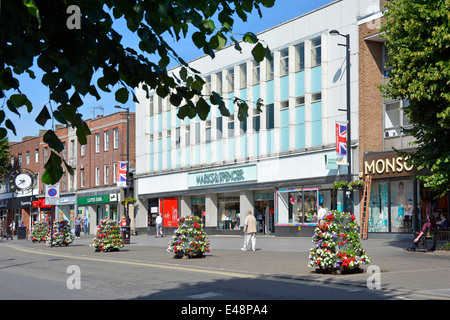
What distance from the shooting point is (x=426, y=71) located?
66.6 ft

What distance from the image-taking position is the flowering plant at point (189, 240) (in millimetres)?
20984

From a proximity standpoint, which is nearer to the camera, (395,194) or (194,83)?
(194,83)

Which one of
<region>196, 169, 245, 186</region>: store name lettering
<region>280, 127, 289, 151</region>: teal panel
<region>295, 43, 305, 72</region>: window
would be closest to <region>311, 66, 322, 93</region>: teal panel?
<region>295, 43, 305, 72</region>: window

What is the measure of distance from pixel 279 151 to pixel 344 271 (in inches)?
946

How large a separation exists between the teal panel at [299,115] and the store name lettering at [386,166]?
6.11 metres

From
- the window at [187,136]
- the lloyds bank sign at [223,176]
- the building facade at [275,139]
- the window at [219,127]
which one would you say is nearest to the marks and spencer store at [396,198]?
the building facade at [275,139]

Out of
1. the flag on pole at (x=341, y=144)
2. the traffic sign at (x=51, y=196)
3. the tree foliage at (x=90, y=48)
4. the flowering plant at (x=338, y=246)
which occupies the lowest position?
the flowering plant at (x=338, y=246)

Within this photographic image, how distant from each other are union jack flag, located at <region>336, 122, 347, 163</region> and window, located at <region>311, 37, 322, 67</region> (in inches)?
216

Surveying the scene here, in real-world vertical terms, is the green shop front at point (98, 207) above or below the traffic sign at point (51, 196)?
below

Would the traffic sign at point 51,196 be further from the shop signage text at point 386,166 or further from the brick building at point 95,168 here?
the brick building at point 95,168

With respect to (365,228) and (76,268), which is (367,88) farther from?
(76,268)

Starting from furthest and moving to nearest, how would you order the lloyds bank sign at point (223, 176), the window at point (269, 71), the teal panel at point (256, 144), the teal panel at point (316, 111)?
the lloyds bank sign at point (223, 176)
the teal panel at point (256, 144)
the window at point (269, 71)
the teal panel at point (316, 111)

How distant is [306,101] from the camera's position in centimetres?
3647
